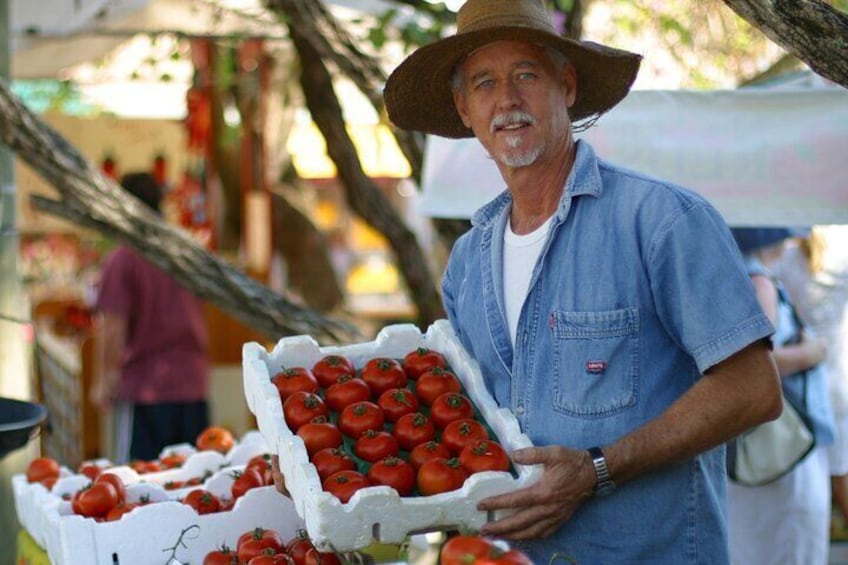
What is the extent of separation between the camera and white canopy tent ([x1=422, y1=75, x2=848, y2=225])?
374cm

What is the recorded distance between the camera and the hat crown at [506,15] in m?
2.83

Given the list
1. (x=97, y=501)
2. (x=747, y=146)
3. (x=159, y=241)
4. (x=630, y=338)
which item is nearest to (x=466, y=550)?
(x=630, y=338)

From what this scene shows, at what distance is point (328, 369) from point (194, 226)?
616cm

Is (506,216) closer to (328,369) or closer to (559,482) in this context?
(328,369)

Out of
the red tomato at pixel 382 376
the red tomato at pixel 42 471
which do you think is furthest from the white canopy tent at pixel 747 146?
the red tomato at pixel 42 471

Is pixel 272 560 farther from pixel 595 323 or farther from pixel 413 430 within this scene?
pixel 595 323

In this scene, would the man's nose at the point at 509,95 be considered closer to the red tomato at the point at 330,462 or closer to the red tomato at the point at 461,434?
the red tomato at the point at 461,434

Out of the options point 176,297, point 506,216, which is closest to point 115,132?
point 176,297

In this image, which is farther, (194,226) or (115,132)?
(115,132)

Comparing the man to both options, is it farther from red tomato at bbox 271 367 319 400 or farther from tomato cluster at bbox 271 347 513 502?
red tomato at bbox 271 367 319 400

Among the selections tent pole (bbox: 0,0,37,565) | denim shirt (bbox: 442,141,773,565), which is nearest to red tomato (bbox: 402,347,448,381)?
denim shirt (bbox: 442,141,773,565)

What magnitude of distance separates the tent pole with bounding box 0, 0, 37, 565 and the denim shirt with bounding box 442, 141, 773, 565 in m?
2.84

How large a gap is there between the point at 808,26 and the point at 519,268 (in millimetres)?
810

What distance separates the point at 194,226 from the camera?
29.2 feet
